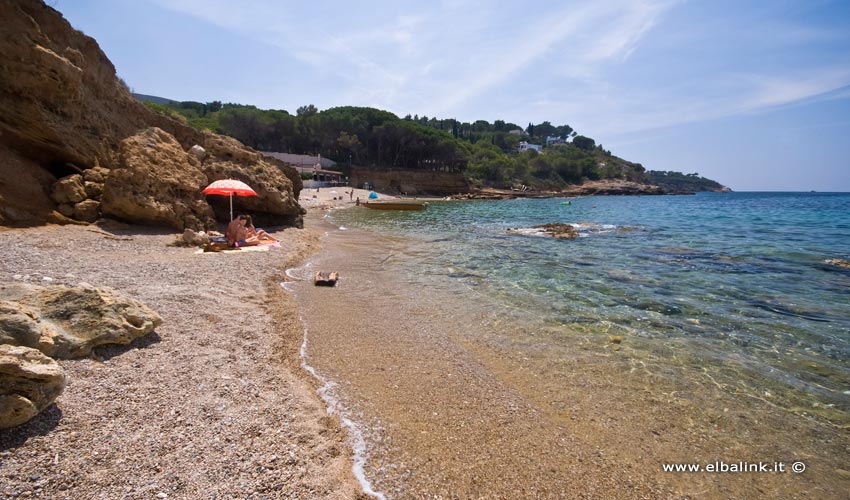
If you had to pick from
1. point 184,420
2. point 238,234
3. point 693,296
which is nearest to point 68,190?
point 238,234

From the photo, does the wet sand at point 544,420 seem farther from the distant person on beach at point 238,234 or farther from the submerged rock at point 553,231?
the submerged rock at point 553,231

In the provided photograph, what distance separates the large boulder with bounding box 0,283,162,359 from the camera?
3.59 metres

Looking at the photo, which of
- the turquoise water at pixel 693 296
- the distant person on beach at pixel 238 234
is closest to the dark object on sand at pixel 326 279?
the turquoise water at pixel 693 296

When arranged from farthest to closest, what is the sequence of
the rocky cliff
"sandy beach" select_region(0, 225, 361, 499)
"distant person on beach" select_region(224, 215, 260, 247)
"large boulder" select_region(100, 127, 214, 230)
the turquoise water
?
1. "distant person on beach" select_region(224, 215, 260, 247)
2. "large boulder" select_region(100, 127, 214, 230)
3. the rocky cliff
4. the turquoise water
5. "sandy beach" select_region(0, 225, 361, 499)

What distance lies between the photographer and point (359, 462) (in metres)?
3.52

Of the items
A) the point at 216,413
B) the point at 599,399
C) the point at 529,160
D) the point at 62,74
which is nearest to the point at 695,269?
the point at 599,399

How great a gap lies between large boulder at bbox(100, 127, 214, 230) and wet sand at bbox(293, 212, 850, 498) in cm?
936

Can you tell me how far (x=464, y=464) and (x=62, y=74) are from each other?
15.7 meters

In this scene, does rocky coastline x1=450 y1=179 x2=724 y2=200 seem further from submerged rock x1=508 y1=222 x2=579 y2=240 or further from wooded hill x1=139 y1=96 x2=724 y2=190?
submerged rock x1=508 y1=222 x2=579 y2=240

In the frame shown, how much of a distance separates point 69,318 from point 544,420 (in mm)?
5614

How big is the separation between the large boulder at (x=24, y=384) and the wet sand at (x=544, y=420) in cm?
268

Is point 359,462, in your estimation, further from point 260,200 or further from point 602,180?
point 602,180

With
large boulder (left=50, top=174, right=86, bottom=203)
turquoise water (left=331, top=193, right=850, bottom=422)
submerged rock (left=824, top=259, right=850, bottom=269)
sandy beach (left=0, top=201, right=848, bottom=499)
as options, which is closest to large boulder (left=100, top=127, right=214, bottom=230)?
large boulder (left=50, top=174, right=86, bottom=203)

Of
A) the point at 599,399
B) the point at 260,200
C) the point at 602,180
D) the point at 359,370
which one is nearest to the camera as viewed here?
the point at 599,399
